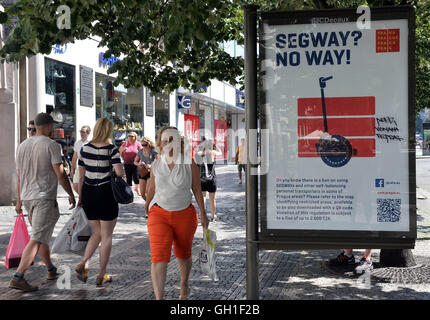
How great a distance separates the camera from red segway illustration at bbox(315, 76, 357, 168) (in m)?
3.96

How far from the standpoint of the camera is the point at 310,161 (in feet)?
13.1

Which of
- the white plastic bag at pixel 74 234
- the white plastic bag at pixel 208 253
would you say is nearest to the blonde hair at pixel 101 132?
the white plastic bag at pixel 74 234

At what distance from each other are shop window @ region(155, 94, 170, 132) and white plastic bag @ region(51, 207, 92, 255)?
1850 cm

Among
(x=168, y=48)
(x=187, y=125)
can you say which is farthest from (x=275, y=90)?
(x=187, y=125)

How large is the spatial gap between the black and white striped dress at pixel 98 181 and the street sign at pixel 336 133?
2.26 metres

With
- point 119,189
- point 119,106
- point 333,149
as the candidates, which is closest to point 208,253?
point 119,189

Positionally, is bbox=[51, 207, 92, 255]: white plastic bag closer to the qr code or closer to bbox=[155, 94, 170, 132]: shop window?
the qr code

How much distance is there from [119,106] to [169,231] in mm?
15802

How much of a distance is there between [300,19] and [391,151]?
1.18 m

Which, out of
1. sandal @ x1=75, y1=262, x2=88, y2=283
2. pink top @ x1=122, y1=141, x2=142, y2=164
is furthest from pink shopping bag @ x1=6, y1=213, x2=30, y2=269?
pink top @ x1=122, y1=141, x2=142, y2=164

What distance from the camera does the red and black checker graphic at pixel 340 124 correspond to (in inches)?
155

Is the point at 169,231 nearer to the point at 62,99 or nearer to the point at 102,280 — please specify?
the point at 102,280

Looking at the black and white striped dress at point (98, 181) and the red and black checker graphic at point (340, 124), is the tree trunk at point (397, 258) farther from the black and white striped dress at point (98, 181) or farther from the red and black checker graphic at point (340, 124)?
the black and white striped dress at point (98, 181)

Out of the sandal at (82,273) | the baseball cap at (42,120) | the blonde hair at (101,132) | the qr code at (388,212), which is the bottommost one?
the sandal at (82,273)
